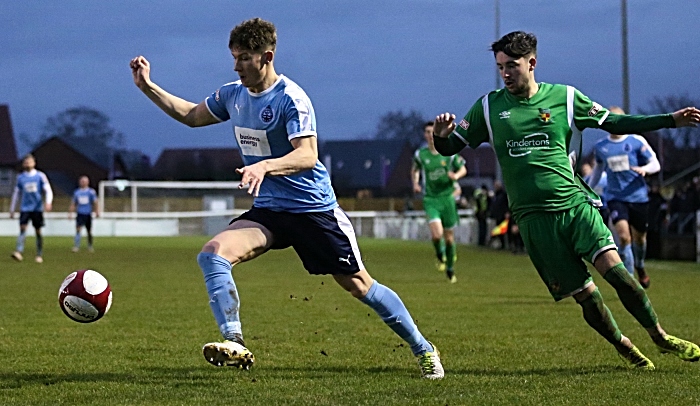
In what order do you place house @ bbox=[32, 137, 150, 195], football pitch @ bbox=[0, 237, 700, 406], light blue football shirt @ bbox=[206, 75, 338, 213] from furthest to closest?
house @ bbox=[32, 137, 150, 195]
light blue football shirt @ bbox=[206, 75, 338, 213]
football pitch @ bbox=[0, 237, 700, 406]

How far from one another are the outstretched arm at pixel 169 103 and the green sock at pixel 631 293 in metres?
2.77

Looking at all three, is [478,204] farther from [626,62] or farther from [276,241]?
[276,241]

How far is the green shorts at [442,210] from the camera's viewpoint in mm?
17984

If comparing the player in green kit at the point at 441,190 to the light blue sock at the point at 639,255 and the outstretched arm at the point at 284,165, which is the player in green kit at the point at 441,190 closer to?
the light blue sock at the point at 639,255

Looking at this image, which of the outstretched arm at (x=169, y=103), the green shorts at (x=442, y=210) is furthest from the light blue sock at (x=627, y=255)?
the outstretched arm at (x=169, y=103)

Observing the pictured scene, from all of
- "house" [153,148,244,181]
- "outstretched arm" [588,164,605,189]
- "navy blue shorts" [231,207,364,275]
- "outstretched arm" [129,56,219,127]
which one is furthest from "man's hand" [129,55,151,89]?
"house" [153,148,244,181]

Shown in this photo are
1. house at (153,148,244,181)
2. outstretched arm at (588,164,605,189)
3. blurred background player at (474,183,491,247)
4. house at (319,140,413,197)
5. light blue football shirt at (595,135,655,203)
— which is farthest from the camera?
house at (319,140,413,197)

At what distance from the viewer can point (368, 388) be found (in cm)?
664

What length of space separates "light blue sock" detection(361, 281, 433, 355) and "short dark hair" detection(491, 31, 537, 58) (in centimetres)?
172

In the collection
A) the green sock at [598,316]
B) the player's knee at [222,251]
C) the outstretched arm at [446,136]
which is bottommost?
the green sock at [598,316]

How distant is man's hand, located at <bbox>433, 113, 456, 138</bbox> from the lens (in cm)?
713

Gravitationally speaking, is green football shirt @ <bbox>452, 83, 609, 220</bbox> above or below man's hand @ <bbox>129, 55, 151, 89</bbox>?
below

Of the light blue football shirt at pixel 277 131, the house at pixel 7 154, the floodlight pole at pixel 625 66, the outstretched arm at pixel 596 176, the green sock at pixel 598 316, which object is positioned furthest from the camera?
the house at pixel 7 154

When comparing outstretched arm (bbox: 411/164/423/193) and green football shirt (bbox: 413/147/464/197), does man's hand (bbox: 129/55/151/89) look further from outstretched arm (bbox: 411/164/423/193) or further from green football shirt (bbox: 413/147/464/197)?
outstretched arm (bbox: 411/164/423/193)
